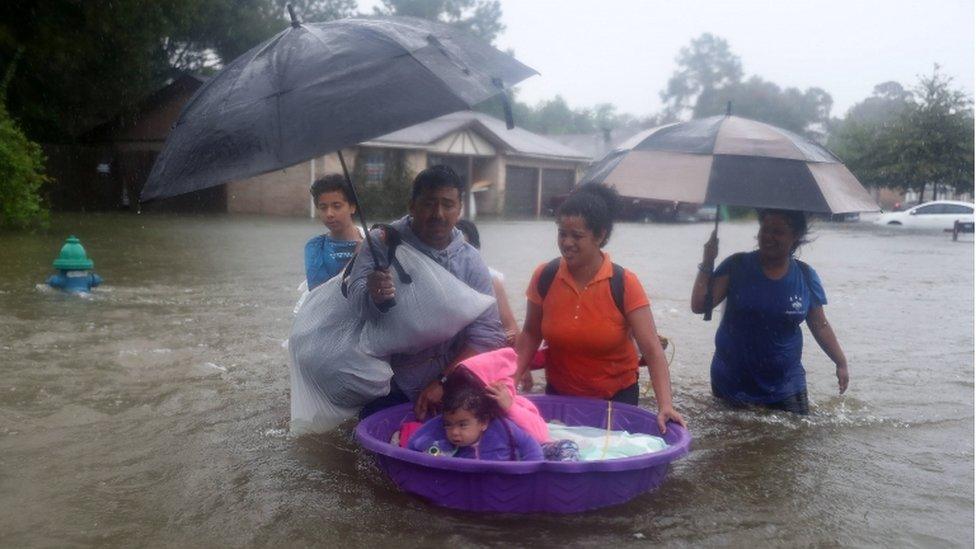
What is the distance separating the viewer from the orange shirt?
4438 millimetres

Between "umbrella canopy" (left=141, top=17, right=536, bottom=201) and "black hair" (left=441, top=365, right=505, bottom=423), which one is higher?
"umbrella canopy" (left=141, top=17, right=536, bottom=201)

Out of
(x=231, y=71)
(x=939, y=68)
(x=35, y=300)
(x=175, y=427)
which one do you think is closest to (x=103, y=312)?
(x=35, y=300)

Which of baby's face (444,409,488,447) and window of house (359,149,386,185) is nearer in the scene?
baby's face (444,409,488,447)

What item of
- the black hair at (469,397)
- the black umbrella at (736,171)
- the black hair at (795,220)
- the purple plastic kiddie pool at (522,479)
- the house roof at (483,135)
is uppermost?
the house roof at (483,135)

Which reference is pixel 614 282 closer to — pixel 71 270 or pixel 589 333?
pixel 589 333

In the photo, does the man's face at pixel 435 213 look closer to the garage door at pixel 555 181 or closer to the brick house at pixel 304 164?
the brick house at pixel 304 164

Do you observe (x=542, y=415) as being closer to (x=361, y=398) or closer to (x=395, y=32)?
(x=361, y=398)

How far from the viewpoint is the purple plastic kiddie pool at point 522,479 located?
3734 mm

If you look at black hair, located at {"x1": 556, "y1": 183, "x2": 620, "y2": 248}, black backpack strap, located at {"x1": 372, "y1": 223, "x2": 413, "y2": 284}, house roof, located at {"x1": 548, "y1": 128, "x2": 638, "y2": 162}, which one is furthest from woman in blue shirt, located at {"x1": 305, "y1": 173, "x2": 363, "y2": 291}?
house roof, located at {"x1": 548, "y1": 128, "x2": 638, "y2": 162}

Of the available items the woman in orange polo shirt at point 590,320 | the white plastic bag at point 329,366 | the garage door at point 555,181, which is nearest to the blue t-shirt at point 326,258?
the white plastic bag at point 329,366

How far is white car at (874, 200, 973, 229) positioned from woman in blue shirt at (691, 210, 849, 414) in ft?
100

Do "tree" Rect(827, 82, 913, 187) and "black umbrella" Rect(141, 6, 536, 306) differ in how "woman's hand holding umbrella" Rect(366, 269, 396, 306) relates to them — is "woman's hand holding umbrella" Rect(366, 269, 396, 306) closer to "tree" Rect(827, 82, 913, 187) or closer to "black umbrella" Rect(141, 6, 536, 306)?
"black umbrella" Rect(141, 6, 536, 306)

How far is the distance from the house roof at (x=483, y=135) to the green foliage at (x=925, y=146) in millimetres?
13440

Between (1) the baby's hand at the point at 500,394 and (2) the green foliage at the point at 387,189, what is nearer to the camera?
(1) the baby's hand at the point at 500,394
